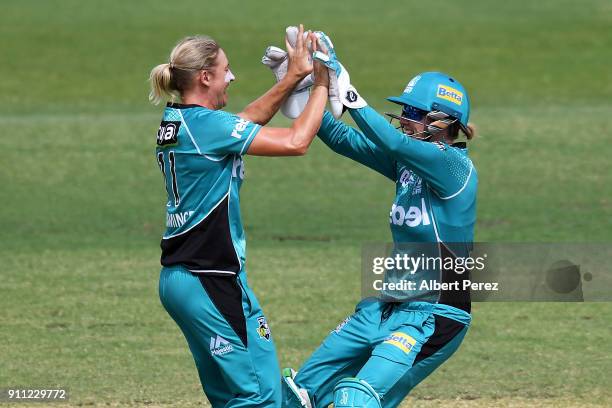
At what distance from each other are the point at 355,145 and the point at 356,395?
1.49 meters

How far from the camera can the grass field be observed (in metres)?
9.51

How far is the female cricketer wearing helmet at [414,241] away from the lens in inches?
253

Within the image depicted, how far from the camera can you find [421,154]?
646 centimetres

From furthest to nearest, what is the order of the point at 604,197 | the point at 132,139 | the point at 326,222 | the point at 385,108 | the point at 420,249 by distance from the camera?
the point at 385,108, the point at 132,139, the point at 604,197, the point at 326,222, the point at 420,249

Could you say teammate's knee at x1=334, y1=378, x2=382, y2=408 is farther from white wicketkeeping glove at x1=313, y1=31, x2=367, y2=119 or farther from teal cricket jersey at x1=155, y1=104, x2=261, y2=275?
white wicketkeeping glove at x1=313, y1=31, x2=367, y2=119

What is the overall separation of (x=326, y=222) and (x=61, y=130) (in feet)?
20.4

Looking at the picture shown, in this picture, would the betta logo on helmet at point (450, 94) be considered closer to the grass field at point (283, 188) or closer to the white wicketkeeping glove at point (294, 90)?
the white wicketkeeping glove at point (294, 90)

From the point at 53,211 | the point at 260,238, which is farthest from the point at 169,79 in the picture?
the point at 53,211

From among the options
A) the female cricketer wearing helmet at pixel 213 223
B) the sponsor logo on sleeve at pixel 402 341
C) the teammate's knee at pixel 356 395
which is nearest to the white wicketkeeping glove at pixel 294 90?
the female cricketer wearing helmet at pixel 213 223

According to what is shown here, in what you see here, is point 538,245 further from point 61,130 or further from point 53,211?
point 61,130

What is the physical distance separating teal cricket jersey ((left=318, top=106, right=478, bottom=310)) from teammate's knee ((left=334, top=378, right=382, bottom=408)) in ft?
2.07

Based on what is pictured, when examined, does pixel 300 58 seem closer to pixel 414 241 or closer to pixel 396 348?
pixel 414 241

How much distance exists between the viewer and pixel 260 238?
14.1 meters

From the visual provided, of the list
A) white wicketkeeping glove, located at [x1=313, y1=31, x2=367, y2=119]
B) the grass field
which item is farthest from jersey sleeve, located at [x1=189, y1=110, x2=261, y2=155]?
the grass field
